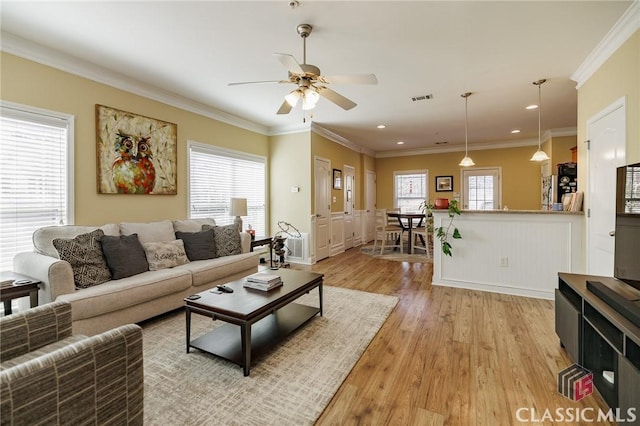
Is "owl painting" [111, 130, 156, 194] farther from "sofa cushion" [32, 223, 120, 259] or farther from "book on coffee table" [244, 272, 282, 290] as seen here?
"book on coffee table" [244, 272, 282, 290]

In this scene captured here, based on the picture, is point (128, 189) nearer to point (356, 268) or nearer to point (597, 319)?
point (356, 268)

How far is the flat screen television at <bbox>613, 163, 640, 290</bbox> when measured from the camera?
1.60 m

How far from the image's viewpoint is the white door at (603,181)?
2586 millimetres

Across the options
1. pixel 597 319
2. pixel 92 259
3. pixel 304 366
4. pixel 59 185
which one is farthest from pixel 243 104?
pixel 597 319

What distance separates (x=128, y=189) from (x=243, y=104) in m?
2.02

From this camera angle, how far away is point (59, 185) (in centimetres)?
293

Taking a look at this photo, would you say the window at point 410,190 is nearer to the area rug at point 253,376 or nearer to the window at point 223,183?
the window at point 223,183

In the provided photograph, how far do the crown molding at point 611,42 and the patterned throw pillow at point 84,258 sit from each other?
4874 millimetres

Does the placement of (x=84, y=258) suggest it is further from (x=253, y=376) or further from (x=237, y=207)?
(x=237, y=207)

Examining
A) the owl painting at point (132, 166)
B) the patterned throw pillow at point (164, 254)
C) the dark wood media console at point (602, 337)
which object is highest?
the owl painting at point (132, 166)

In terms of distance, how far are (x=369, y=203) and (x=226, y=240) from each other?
5.40 meters

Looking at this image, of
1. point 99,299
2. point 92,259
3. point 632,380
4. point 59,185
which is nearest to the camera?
point 632,380

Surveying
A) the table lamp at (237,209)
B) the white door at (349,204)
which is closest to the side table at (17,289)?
the table lamp at (237,209)

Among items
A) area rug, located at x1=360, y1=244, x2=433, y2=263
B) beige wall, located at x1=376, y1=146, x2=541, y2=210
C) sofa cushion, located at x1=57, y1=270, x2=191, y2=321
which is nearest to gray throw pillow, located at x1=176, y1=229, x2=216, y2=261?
sofa cushion, located at x1=57, y1=270, x2=191, y2=321
